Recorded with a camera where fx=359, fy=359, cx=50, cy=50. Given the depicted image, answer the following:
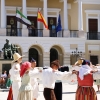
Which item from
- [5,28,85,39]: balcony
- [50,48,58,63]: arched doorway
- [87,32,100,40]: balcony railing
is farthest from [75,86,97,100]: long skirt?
[87,32,100,40]: balcony railing

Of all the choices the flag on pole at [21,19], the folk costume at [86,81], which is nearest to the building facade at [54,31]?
the flag on pole at [21,19]

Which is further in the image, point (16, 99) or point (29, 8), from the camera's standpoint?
point (29, 8)

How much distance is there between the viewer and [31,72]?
780 cm

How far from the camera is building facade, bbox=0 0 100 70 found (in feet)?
108

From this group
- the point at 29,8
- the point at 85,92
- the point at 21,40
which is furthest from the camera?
the point at 29,8

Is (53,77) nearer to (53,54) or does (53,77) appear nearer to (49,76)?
(49,76)

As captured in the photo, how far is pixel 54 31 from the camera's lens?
34.3m

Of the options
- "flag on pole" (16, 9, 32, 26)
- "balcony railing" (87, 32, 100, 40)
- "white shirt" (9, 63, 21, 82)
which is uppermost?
"flag on pole" (16, 9, 32, 26)

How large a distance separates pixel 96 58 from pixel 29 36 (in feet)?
23.7

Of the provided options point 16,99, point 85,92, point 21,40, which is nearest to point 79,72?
point 85,92

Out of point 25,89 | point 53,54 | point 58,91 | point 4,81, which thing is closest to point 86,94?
point 25,89

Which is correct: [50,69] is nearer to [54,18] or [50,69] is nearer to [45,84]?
[45,84]

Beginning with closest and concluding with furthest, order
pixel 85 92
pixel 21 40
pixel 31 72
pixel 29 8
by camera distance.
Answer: pixel 85 92 → pixel 31 72 → pixel 21 40 → pixel 29 8

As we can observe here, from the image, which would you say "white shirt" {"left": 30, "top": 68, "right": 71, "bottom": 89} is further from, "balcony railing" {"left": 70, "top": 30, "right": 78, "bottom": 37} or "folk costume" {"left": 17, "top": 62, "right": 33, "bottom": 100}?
"balcony railing" {"left": 70, "top": 30, "right": 78, "bottom": 37}
